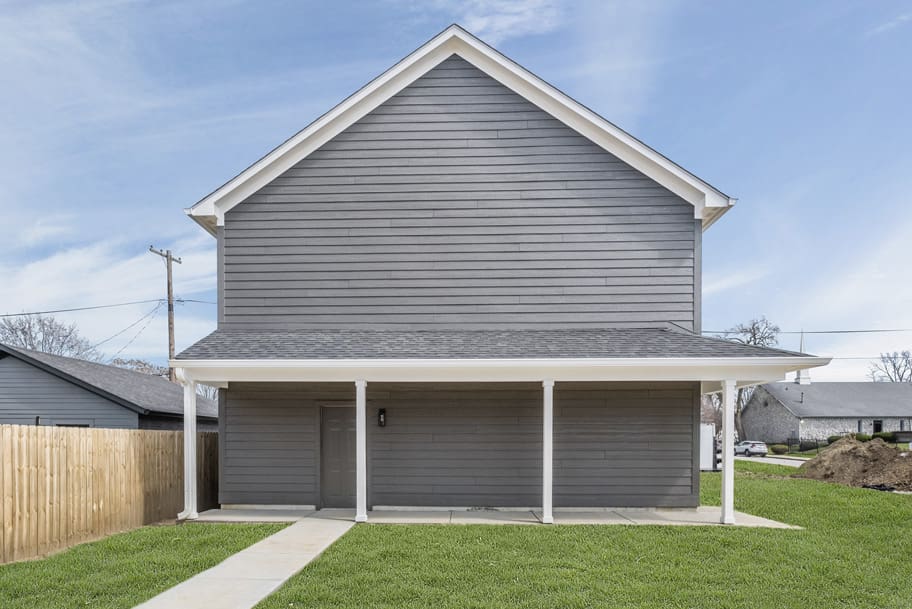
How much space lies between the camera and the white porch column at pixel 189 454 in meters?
10.7

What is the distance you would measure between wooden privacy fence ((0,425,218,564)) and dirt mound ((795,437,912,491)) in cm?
1603

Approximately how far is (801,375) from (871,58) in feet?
108

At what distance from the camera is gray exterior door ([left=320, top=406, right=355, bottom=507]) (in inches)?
463

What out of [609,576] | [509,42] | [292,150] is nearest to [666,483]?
[609,576]

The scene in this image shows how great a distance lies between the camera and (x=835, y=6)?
48.6ft

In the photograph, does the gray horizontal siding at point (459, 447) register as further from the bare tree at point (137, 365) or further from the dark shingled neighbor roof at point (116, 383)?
the bare tree at point (137, 365)

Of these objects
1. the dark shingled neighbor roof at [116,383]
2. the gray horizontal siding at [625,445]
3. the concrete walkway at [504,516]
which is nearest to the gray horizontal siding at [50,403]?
the dark shingled neighbor roof at [116,383]

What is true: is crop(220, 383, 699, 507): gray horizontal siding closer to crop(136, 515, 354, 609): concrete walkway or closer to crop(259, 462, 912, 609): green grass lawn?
crop(259, 462, 912, 609): green grass lawn

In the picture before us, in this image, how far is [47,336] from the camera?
139ft

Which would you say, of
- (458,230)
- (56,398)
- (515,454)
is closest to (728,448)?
(515,454)

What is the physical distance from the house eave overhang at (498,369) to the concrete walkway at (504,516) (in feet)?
7.11

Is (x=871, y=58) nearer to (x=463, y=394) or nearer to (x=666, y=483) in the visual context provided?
(x=666, y=483)

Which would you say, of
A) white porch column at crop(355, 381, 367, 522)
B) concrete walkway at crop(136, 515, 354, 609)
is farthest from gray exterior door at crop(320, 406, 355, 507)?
concrete walkway at crop(136, 515, 354, 609)

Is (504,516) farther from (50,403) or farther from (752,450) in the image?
(752,450)
